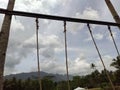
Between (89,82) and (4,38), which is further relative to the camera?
(89,82)

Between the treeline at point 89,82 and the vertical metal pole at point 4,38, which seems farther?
the treeline at point 89,82

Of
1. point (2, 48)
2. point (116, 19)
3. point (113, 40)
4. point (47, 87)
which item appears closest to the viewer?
point (2, 48)

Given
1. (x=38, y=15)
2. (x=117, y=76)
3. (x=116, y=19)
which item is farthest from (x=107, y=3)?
(x=117, y=76)

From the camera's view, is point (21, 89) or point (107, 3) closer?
point (107, 3)

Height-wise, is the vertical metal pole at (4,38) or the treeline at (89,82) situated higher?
the treeline at (89,82)

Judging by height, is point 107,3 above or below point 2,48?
above

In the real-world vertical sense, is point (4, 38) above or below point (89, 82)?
below

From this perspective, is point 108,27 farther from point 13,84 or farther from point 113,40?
point 13,84

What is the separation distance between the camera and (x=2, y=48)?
201 inches

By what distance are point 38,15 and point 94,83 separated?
7642 cm

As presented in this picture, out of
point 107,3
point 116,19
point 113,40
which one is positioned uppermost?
point 107,3

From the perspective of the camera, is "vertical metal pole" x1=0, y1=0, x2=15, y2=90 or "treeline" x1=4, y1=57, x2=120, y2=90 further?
"treeline" x1=4, y1=57, x2=120, y2=90

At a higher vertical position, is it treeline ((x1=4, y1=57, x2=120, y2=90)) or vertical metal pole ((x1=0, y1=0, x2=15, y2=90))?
treeline ((x1=4, y1=57, x2=120, y2=90))

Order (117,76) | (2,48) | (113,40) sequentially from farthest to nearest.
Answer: (117,76) → (113,40) → (2,48)
